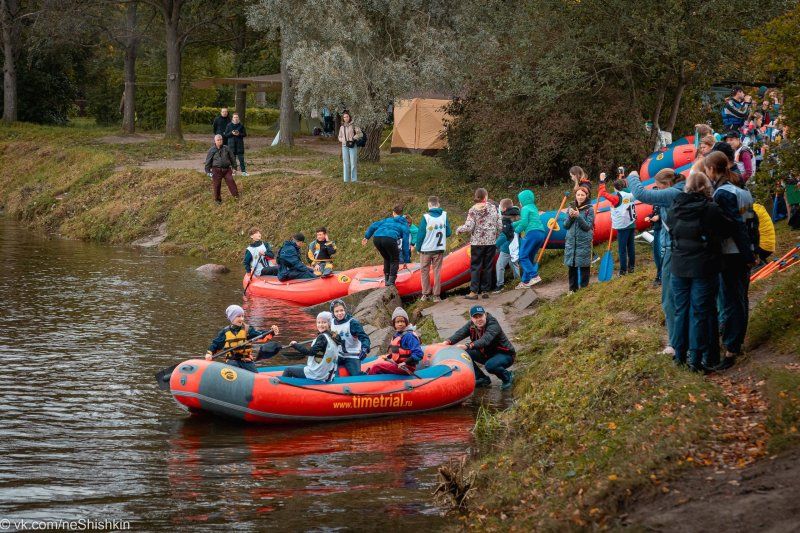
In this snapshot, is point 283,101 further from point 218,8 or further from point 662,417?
point 662,417

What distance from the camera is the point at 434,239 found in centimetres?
1883

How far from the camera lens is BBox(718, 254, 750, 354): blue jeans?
10.4 metres

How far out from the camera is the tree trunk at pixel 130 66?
4282 centimetres

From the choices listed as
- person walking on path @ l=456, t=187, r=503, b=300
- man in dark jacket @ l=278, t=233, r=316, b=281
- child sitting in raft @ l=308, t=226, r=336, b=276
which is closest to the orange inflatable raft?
person walking on path @ l=456, t=187, r=503, b=300

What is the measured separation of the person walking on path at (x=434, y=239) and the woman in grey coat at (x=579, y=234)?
8.96ft

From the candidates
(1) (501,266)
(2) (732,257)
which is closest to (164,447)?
(2) (732,257)

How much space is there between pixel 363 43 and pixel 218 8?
1526 cm

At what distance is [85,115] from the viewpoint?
6103cm

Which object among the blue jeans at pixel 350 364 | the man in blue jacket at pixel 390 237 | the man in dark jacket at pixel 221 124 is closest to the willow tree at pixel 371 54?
the man in dark jacket at pixel 221 124

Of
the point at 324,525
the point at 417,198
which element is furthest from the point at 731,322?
the point at 417,198

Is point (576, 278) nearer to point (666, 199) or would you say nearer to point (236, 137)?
point (666, 199)

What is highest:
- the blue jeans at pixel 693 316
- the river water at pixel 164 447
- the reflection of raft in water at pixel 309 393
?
the blue jeans at pixel 693 316

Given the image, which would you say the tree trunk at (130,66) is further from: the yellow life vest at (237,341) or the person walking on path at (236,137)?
the yellow life vest at (237,341)

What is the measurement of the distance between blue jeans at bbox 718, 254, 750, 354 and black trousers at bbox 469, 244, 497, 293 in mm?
7911
